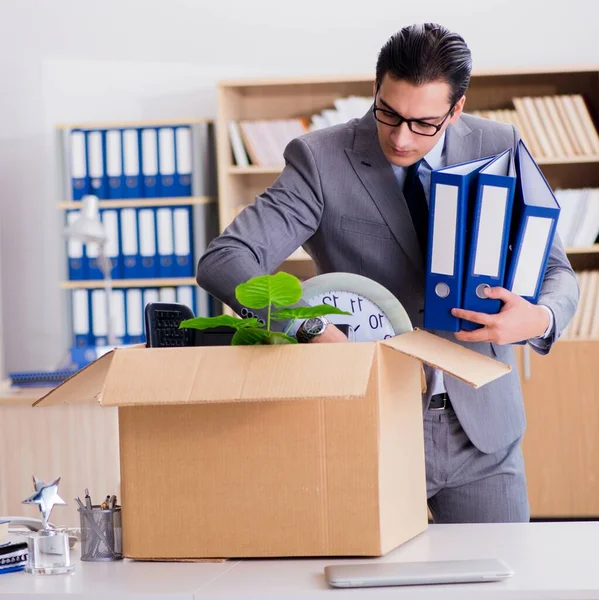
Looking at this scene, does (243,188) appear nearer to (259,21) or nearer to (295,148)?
(259,21)

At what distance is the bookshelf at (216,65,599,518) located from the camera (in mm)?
4055

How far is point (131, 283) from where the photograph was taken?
441cm

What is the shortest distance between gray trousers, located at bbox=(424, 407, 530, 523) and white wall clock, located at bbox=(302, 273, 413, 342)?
0.30 metres

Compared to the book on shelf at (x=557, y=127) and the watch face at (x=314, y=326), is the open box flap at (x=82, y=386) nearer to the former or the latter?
the watch face at (x=314, y=326)

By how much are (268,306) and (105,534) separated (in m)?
0.39

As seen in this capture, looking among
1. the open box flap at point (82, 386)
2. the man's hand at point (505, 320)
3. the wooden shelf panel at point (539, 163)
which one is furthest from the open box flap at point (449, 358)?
the wooden shelf panel at point (539, 163)

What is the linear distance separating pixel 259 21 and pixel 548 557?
3.89m

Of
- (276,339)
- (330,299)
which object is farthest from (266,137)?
(276,339)

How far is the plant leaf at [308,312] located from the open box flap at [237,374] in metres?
0.04

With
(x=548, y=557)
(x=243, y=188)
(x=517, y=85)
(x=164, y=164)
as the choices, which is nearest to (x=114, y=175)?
(x=164, y=164)

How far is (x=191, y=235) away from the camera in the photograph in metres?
4.38

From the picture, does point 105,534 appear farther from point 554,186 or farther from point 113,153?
point 554,186

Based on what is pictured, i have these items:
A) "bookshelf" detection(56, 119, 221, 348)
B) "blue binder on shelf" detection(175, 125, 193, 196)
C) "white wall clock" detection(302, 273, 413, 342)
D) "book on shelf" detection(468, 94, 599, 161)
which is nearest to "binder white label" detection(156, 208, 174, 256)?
"bookshelf" detection(56, 119, 221, 348)

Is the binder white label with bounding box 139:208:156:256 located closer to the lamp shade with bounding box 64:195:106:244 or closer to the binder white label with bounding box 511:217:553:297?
the lamp shade with bounding box 64:195:106:244
